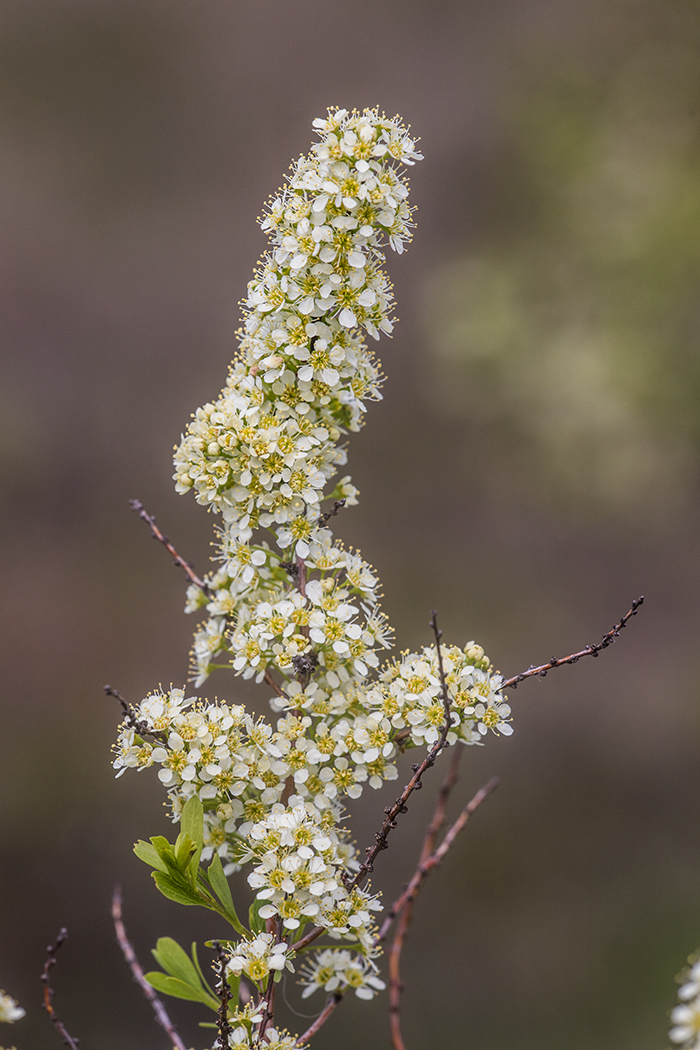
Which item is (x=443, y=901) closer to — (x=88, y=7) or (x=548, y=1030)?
(x=548, y=1030)

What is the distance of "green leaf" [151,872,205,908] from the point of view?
4.69 ft

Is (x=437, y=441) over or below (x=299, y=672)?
over

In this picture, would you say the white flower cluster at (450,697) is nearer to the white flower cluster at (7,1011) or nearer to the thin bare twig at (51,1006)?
Answer: the thin bare twig at (51,1006)

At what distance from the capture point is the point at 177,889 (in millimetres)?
1455

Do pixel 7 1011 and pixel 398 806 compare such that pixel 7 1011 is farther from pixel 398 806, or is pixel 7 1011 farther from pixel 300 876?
pixel 398 806

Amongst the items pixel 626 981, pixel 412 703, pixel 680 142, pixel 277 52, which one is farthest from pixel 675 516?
pixel 412 703

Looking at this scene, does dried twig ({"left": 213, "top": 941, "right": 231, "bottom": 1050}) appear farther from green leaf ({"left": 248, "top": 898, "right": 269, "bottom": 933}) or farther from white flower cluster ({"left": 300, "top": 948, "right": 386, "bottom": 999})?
white flower cluster ({"left": 300, "top": 948, "right": 386, "bottom": 999})

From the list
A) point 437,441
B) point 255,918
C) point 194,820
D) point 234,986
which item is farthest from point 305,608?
point 437,441

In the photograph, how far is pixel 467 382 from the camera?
7.80 meters

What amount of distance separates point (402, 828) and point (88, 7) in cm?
1021

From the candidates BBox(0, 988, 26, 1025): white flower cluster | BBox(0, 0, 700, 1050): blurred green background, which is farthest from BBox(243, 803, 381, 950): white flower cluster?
BBox(0, 0, 700, 1050): blurred green background

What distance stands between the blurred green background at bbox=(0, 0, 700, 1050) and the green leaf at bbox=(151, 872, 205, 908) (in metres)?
4.47

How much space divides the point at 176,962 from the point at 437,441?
31.7 ft

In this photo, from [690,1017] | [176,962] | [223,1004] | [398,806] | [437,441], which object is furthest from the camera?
[437,441]
